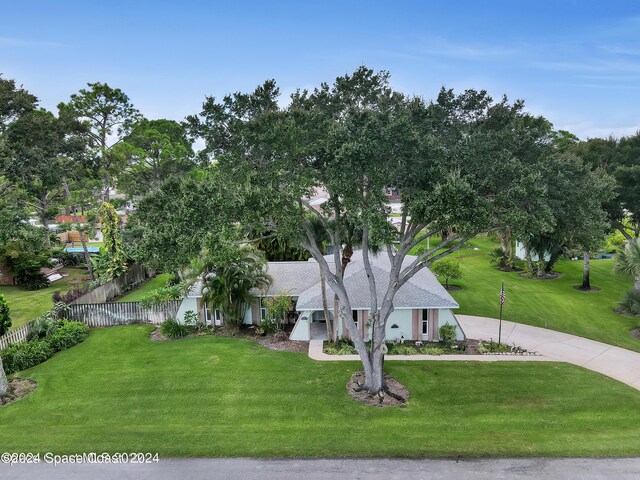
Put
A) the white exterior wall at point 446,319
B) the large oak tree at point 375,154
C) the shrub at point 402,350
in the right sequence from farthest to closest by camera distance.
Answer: the white exterior wall at point 446,319 < the shrub at point 402,350 < the large oak tree at point 375,154

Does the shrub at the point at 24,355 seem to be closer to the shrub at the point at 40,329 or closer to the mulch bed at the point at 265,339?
the shrub at the point at 40,329

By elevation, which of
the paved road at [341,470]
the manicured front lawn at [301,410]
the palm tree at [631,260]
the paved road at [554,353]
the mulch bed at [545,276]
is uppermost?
the palm tree at [631,260]

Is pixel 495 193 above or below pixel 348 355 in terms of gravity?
above

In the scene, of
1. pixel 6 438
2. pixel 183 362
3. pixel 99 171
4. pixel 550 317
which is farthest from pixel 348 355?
pixel 99 171

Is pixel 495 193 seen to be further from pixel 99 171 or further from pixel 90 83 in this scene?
pixel 90 83

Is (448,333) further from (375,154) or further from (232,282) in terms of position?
(375,154)

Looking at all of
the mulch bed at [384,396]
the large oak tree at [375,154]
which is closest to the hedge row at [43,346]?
the large oak tree at [375,154]

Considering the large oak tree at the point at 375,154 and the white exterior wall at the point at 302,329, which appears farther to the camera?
the white exterior wall at the point at 302,329
